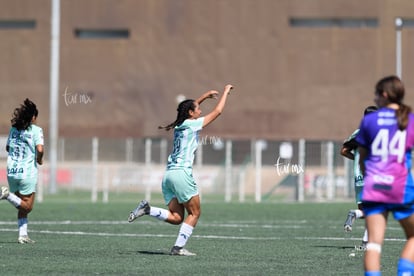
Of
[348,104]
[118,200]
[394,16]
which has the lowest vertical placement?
[118,200]

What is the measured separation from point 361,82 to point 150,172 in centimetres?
1489

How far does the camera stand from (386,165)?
396 inches

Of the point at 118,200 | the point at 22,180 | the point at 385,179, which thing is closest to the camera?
the point at 385,179

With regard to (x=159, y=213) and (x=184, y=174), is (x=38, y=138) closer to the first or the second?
(x=159, y=213)

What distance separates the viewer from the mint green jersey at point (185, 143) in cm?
1525

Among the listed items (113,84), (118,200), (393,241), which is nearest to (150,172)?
(118,200)

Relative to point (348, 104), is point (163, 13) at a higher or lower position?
higher

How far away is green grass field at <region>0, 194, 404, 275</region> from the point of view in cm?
1340

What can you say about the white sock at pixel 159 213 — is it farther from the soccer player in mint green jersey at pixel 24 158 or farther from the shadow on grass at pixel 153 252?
the soccer player in mint green jersey at pixel 24 158

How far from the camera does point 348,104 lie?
185 feet

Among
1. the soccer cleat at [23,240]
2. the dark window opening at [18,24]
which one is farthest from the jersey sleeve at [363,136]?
the dark window opening at [18,24]

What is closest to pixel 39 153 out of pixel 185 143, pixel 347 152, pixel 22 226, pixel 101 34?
pixel 22 226

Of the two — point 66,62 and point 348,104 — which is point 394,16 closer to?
point 348,104

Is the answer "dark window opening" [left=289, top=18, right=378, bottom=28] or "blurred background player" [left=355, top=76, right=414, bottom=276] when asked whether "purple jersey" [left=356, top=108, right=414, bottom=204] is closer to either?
"blurred background player" [left=355, top=76, right=414, bottom=276]
